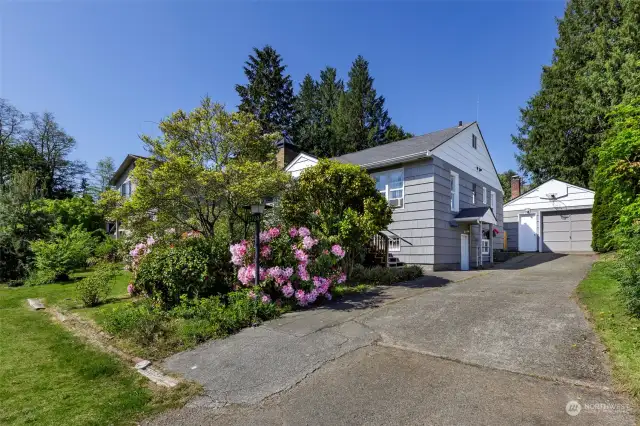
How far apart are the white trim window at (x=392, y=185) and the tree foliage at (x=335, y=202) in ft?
11.9

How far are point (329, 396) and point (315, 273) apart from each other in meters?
4.09

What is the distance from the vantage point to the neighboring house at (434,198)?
11820 mm

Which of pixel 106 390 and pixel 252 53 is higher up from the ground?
pixel 252 53

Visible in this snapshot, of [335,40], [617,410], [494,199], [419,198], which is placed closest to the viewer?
[617,410]

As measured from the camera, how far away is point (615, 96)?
19.8 metres

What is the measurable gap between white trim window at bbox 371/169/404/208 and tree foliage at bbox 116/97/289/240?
5.15 metres

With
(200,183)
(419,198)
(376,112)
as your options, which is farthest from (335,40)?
(376,112)

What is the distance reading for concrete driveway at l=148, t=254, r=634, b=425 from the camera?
3.05 meters

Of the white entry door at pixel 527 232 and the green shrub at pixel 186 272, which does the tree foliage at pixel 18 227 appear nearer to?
the green shrub at pixel 186 272

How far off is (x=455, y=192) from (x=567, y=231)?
1061 centimetres

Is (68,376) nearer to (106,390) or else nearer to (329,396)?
(106,390)

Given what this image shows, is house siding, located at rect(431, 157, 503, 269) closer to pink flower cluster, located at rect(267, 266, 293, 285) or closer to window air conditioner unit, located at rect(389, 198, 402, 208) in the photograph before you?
window air conditioner unit, located at rect(389, 198, 402, 208)

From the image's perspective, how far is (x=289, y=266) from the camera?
23.6ft

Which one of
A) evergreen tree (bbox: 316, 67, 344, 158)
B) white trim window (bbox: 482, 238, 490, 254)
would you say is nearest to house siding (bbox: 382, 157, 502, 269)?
white trim window (bbox: 482, 238, 490, 254)
